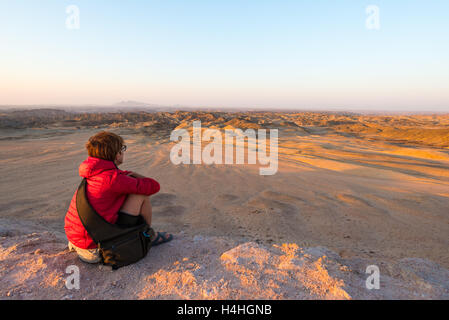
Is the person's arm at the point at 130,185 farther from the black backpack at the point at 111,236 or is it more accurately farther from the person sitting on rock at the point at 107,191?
the black backpack at the point at 111,236

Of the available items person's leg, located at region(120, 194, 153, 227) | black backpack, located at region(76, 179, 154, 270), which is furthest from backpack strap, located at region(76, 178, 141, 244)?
person's leg, located at region(120, 194, 153, 227)

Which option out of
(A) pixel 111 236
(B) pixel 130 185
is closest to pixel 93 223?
(A) pixel 111 236

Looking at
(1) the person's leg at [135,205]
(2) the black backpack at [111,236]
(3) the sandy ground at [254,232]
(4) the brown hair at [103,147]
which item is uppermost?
(4) the brown hair at [103,147]

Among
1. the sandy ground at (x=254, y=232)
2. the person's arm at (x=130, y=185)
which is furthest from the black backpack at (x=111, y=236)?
the person's arm at (x=130, y=185)

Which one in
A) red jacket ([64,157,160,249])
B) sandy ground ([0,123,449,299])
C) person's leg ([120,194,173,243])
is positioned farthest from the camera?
person's leg ([120,194,173,243])

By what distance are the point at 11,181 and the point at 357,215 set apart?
941 cm

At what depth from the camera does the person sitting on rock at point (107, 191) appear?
6.52 feet

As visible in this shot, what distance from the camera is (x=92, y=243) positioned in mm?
2107

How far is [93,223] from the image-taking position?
2.01 metres

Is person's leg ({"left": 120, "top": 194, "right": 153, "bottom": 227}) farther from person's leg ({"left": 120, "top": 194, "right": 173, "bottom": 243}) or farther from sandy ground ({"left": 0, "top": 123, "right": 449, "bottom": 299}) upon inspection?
sandy ground ({"left": 0, "top": 123, "right": 449, "bottom": 299})

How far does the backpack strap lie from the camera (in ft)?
6.55

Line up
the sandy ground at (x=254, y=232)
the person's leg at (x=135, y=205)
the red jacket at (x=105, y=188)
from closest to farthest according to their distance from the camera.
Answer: the sandy ground at (x=254, y=232), the red jacket at (x=105, y=188), the person's leg at (x=135, y=205)
